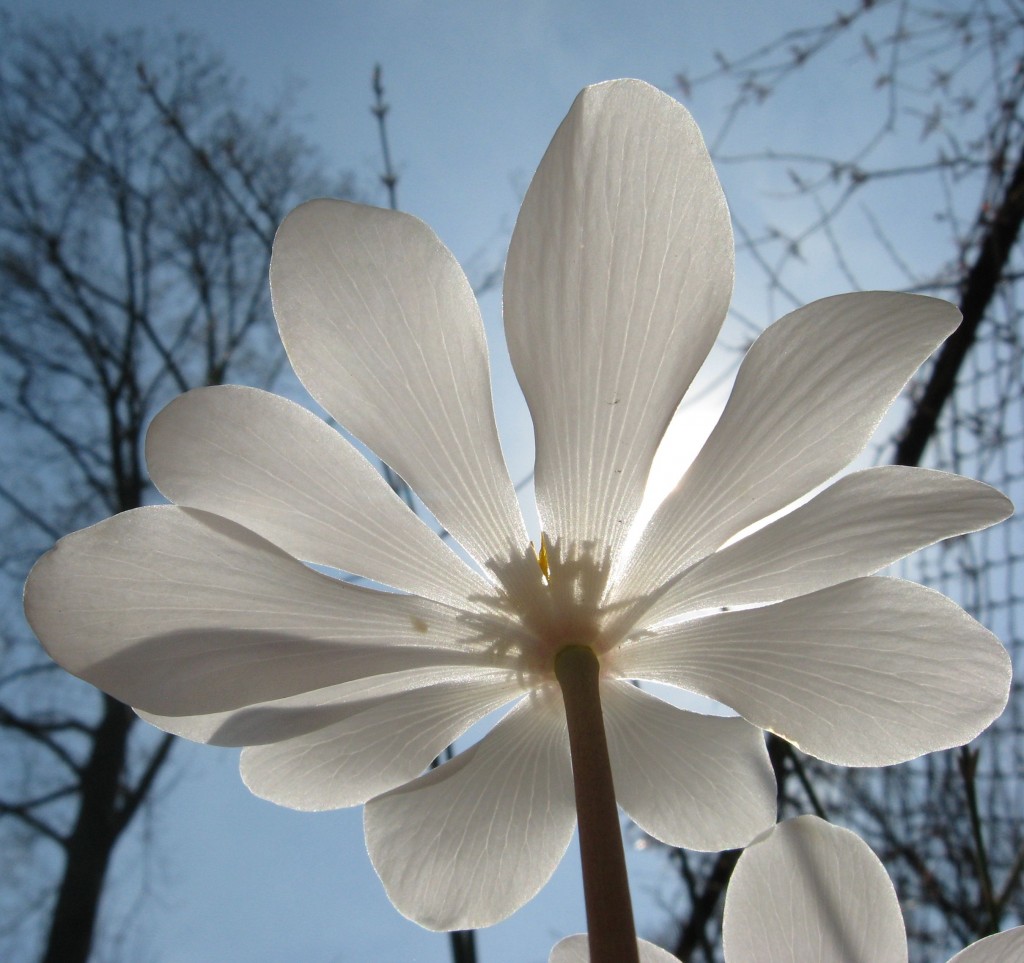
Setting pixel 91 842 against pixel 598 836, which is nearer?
pixel 598 836

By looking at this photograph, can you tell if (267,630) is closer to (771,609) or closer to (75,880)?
(771,609)

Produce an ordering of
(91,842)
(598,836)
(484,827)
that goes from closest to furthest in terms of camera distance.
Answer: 1. (598,836)
2. (484,827)
3. (91,842)

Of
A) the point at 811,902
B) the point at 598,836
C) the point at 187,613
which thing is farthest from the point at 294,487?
the point at 811,902

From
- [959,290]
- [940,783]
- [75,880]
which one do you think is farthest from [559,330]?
[75,880]

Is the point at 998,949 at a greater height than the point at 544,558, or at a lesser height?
lesser

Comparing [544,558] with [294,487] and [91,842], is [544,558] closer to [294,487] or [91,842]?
[294,487]

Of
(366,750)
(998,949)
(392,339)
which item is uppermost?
A: (392,339)

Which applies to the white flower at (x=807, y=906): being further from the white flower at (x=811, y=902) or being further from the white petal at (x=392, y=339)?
the white petal at (x=392, y=339)
